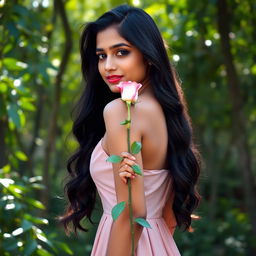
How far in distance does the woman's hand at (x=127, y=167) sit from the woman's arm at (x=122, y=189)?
1.5 inches

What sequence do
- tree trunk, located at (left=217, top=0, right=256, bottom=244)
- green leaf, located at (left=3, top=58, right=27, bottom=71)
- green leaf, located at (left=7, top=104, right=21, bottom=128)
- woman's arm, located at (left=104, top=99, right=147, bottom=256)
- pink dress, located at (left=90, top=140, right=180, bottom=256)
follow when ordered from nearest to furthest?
woman's arm, located at (left=104, top=99, right=147, bottom=256) < pink dress, located at (left=90, top=140, right=180, bottom=256) < green leaf, located at (left=7, top=104, right=21, bottom=128) < green leaf, located at (left=3, top=58, right=27, bottom=71) < tree trunk, located at (left=217, top=0, right=256, bottom=244)

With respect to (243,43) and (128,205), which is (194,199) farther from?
(243,43)

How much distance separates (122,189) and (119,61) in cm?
54

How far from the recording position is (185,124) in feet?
8.48

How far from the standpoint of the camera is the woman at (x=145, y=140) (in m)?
2.30

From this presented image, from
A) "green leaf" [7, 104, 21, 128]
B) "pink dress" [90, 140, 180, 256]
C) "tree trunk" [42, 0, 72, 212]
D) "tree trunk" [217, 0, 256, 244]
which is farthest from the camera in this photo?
"tree trunk" [42, 0, 72, 212]

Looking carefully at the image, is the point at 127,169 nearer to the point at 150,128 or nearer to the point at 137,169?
the point at 137,169

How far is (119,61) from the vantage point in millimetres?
2518

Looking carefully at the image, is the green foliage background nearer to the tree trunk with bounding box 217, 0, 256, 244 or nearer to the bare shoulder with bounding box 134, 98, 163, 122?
the tree trunk with bounding box 217, 0, 256, 244

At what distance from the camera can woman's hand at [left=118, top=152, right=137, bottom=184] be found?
2.16 metres

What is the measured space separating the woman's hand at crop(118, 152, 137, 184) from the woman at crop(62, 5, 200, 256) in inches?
A: 2.5

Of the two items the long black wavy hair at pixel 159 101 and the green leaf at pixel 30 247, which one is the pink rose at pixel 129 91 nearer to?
the long black wavy hair at pixel 159 101

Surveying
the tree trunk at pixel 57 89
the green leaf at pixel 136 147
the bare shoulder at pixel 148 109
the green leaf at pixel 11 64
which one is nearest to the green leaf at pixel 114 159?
the green leaf at pixel 136 147

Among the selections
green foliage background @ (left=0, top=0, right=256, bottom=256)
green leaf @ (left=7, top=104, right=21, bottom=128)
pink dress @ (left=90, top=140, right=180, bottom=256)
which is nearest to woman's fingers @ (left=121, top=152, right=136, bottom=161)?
pink dress @ (left=90, top=140, right=180, bottom=256)
